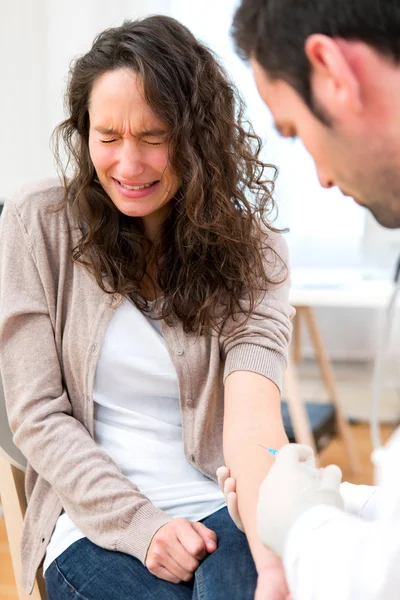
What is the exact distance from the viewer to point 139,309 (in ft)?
4.43

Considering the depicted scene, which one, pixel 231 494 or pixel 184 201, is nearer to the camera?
pixel 231 494

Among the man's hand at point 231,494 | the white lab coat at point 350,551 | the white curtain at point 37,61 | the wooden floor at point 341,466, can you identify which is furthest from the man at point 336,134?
the white curtain at point 37,61

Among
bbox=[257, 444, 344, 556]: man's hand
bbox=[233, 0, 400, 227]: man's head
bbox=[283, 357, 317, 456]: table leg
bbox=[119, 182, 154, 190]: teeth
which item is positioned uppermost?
bbox=[233, 0, 400, 227]: man's head

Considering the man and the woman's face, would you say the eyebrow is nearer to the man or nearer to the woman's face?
the woman's face

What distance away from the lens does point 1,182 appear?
3.35m

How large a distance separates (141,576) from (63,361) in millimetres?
370

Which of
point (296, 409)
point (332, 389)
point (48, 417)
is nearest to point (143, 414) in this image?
point (48, 417)

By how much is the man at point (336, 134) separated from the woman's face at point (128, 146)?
0.41 meters

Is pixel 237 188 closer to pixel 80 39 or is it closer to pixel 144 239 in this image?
pixel 144 239

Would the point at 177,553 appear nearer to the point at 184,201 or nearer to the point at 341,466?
the point at 184,201

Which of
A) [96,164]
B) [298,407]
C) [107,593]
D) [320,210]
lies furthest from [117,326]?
[320,210]

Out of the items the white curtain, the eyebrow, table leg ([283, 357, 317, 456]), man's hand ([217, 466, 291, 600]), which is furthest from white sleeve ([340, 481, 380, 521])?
the white curtain

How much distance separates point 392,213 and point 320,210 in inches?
95.5

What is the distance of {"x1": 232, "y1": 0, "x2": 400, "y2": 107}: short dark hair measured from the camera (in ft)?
2.39
